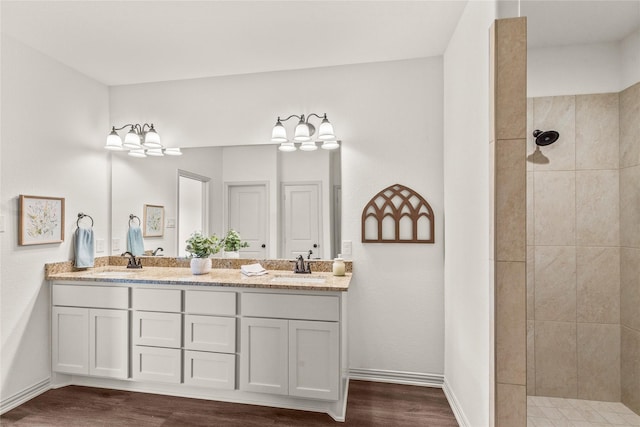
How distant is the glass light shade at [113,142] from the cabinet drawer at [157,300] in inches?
52.5

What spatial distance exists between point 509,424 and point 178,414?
78.6 inches

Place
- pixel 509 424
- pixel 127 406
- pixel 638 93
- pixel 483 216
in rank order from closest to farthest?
pixel 509 424, pixel 483 216, pixel 638 93, pixel 127 406

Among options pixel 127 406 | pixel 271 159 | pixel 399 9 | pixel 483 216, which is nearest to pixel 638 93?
pixel 483 216

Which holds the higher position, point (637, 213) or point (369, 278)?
point (637, 213)

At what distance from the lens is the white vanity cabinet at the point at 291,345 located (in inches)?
84.7

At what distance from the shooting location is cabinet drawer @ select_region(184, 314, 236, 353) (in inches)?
90.6

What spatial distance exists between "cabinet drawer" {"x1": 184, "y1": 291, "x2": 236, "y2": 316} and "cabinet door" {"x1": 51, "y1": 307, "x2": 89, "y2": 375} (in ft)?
2.81

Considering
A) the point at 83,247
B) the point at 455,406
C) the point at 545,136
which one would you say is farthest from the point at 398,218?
the point at 83,247

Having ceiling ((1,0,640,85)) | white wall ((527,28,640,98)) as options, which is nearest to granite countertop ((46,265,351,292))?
ceiling ((1,0,640,85))

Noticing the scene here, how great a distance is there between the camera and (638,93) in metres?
1.95

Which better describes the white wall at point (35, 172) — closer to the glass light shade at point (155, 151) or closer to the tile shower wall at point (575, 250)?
the glass light shade at point (155, 151)

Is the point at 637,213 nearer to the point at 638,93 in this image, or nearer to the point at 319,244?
the point at 638,93

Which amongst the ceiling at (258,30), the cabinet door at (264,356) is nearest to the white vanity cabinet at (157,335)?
the cabinet door at (264,356)

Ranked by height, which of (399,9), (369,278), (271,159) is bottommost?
(369,278)
